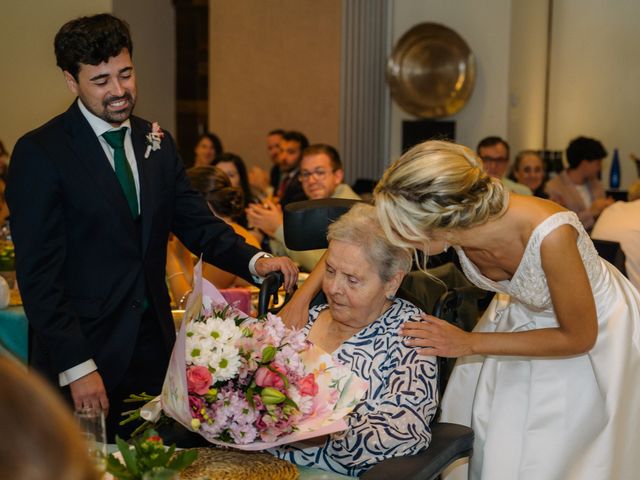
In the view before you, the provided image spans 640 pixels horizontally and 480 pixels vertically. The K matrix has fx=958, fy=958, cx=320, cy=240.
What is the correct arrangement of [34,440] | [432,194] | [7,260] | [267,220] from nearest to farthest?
1. [34,440]
2. [432,194]
3. [7,260]
4. [267,220]

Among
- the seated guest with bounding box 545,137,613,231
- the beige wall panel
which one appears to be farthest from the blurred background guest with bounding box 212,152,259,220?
the beige wall panel

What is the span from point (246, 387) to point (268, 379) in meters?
0.06

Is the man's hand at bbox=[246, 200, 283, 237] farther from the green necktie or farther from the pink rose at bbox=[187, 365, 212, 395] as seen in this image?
the pink rose at bbox=[187, 365, 212, 395]

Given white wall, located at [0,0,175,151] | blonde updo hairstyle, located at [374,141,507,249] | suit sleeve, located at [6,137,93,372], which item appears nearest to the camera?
blonde updo hairstyle, located at [374,141,507,249]

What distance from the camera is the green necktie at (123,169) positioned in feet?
8.96

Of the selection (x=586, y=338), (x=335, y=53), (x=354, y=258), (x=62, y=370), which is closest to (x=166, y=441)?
(x=62, y=370)

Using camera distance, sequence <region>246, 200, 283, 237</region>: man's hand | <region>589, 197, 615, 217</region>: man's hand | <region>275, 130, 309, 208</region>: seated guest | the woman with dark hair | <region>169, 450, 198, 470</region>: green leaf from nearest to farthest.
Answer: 1. <region>169, 450, 198, 470</region>: green leaf
2. <region>246, 200, 283, 237</region>: man's hand
3. the woman with dark hair
4. <region>589, 197, 615, 217</region>: man's hand
5. <region>275, 130, 309, 208</region>: seated guest

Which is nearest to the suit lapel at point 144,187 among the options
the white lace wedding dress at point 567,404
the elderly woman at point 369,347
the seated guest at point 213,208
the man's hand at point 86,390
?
the man's hand at point 86,390

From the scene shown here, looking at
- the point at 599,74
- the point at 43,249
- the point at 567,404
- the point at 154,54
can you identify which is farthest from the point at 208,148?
the point at 567,404

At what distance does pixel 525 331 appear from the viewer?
255cm

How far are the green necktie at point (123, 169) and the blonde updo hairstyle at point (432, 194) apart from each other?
750 millimetres

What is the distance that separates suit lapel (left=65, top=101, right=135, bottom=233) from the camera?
8.71 ft

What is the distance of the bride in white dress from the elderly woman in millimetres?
89

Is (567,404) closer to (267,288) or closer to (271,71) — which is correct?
(267,288)
